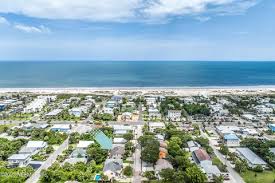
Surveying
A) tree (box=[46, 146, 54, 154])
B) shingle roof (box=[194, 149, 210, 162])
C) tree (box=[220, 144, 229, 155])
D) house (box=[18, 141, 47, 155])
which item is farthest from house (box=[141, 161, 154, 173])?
house (box=[18, 141, 47, 155])

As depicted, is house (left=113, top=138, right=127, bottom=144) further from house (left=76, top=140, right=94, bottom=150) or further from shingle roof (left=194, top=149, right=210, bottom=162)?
shingle roof (left=194, top=149, right=210, bottom=162)

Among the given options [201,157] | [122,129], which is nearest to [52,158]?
[122,129]

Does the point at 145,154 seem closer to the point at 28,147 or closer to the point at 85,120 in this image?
the point at 28,147

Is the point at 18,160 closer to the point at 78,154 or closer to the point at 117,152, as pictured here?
the point at 78,154

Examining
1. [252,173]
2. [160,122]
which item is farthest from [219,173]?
[160,122]

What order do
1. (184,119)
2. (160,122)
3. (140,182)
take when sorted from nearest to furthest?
(140,182)
(160,122)
(184,119)
